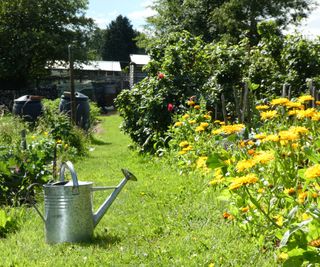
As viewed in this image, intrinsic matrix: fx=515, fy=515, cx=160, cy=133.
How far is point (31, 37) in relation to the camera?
92.1 feet

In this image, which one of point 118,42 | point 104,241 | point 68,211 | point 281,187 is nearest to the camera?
point 281,187

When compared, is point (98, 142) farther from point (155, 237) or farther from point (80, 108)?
point (155, 237)

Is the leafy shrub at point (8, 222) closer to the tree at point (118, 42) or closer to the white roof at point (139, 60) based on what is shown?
the white roof at point (139, 60)

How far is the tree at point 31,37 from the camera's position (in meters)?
28.0

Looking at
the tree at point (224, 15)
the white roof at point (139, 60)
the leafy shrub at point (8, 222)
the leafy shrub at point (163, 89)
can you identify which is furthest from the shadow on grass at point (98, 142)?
the white roof at point (139, 60)

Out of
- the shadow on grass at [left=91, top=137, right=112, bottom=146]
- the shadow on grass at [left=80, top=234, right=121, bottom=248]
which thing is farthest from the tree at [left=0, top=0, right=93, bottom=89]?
the shadow on grass at [left=80, top=234, right=121, bottom=248]

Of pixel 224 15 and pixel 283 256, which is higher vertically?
pixel 224 15

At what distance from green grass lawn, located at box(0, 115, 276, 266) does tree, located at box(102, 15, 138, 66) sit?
57.5 m

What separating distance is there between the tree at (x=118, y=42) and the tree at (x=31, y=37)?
2993 centimetres

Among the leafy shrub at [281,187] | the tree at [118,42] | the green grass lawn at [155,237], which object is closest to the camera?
the leafy shrub at [281,187]

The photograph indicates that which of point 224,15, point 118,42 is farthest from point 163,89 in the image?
point 118,42

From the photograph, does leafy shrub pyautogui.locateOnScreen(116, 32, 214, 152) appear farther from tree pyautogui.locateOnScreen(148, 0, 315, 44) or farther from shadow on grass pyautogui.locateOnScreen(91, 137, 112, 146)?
tree pyautogui.locateOnScreen(148, 0, 315, 44)

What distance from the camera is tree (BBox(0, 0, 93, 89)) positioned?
2798 cm

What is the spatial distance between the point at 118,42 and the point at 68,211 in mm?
60461
